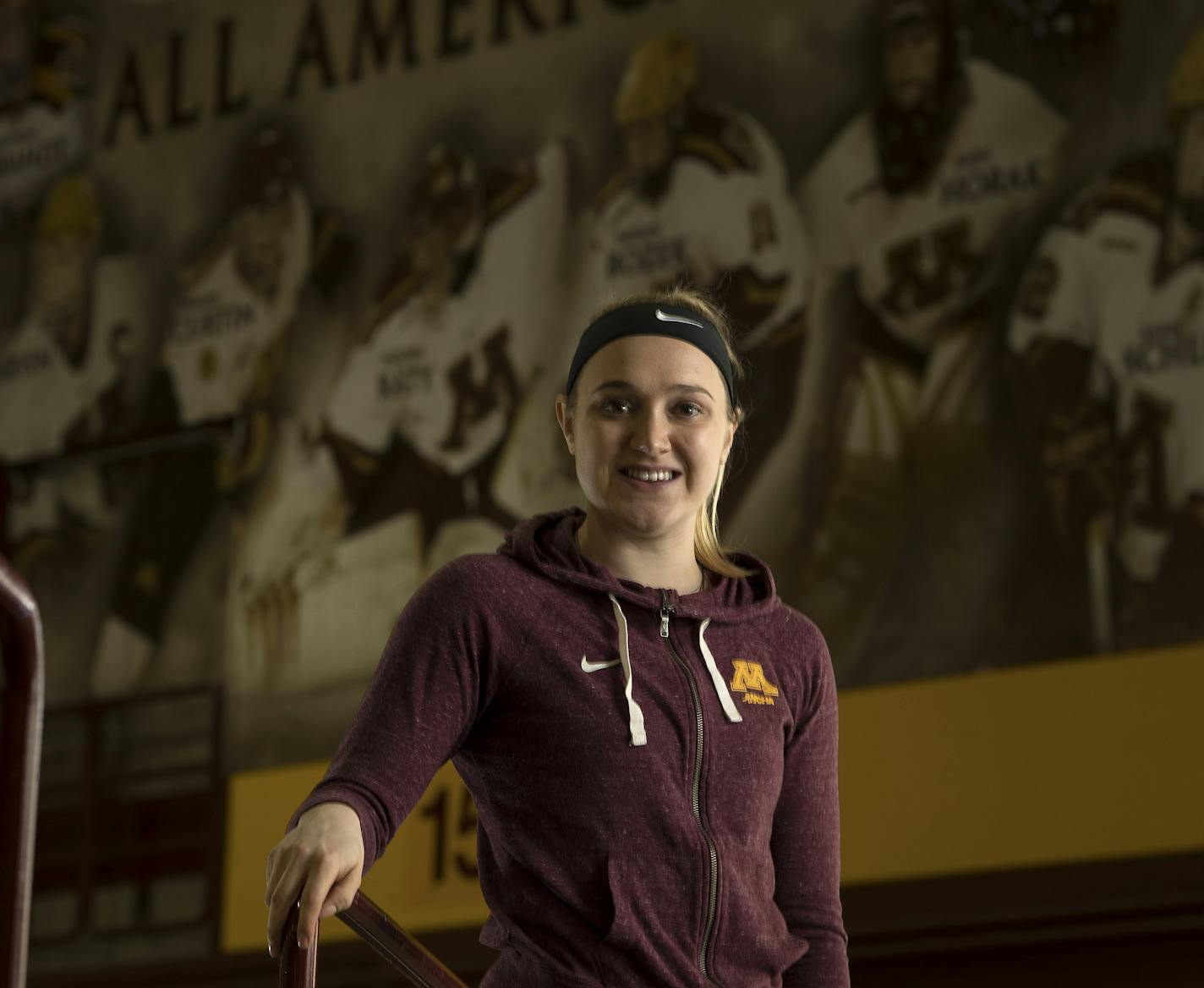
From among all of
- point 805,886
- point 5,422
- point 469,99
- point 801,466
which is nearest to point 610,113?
point 469,99

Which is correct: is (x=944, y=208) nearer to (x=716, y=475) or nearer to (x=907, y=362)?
(x=907, y=362)

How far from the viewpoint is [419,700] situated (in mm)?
1543

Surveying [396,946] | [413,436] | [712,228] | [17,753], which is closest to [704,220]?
[712,228]

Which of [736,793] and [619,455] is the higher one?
[619,455]

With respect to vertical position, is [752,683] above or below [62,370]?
above

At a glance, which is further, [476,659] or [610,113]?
[610,113]

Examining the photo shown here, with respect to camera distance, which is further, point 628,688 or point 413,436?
point 413,436

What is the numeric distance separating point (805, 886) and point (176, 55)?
5.83 metres

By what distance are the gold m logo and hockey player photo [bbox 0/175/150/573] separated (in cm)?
522

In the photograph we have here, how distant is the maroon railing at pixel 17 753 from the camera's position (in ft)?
4.23

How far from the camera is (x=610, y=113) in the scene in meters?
5.70

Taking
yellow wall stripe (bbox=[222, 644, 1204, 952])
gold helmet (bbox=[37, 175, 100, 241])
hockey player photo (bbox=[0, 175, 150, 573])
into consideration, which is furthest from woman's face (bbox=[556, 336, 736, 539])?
gold helmet (bbox=[37, 175, 100, 241])

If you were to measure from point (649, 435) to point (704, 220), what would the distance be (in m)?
3.80

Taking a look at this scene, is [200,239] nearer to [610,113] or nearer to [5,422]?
[5,422]
